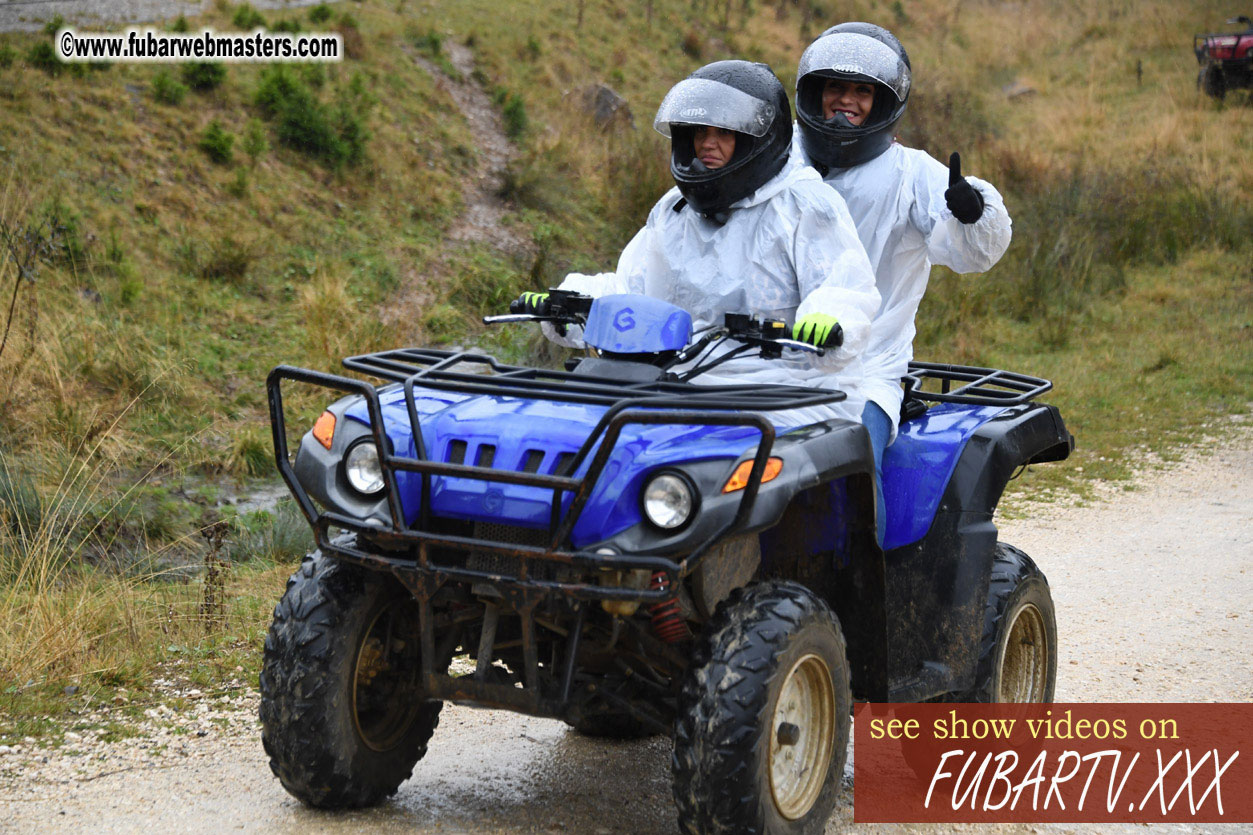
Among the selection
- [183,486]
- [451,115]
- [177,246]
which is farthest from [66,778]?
[451,115]

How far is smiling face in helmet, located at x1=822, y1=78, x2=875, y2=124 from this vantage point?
4.78m

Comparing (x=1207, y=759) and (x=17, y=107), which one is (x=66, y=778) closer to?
(x=1207, y=759)

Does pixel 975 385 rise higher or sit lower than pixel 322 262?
lower

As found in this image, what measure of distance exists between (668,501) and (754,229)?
1.26 meters

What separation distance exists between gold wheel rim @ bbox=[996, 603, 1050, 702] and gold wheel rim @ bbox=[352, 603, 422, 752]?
2051mm

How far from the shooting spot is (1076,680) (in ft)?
18.4

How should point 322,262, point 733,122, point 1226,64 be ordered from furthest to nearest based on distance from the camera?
point 1226,64, point 322,262, point 733,122

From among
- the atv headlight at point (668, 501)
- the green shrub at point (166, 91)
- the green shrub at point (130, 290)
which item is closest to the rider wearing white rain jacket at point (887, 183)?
the atv headlight at point (668, 501)

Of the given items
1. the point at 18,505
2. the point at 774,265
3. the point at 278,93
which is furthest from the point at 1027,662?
the point at 278,93

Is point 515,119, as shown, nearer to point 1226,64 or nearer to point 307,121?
point 307,121

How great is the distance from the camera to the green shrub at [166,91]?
13930 millimetres

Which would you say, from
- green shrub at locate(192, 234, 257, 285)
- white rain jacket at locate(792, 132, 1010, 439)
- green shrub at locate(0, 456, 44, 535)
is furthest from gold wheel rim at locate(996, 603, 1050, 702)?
green shrub at locate(192, 234, 257, 285)

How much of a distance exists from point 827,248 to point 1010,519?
15.4 ft

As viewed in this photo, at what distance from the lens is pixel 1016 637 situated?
466 centimetres
